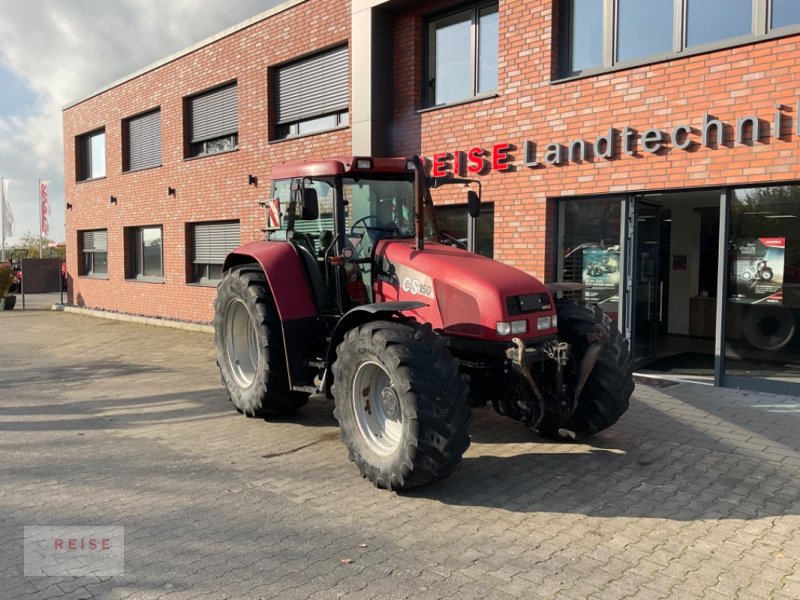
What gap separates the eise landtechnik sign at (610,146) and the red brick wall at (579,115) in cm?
7

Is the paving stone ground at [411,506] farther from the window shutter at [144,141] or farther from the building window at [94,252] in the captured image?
the building window at [94,252]

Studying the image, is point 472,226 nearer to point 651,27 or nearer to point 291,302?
point 651,27

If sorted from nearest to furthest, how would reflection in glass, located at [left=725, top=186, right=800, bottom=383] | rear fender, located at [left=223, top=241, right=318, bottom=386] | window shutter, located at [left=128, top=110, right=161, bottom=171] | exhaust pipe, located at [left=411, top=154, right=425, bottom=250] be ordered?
exhaust pipe, located at [left=411, top=154, right=425, bottom=250] → rear fender, located at [left=223, top=241, right=318, bottom=386] → reflection in glass, located at [left=725, top=186, right=800, bottom=383] → window shutter, located at [left=128, top=110, right=161, bottom=171]

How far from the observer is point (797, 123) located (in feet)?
21.4

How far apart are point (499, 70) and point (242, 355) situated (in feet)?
17.5

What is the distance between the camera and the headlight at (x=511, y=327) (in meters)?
4.50

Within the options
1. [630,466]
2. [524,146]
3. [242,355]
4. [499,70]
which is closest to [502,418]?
[630,466]

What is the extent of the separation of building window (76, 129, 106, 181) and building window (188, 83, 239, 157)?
16.9 ft

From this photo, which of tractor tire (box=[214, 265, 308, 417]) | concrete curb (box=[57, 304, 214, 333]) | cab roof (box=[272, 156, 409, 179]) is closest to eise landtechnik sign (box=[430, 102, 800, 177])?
cab roof (box=[272, 156, 409, 179])

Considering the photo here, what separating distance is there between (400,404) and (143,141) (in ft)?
47.7

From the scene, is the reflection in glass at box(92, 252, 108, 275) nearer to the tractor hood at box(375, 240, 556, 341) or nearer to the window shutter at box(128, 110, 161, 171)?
the window shutter at box(128, 110, 161, 171)

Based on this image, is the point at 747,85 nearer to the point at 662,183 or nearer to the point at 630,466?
the point at 662,183

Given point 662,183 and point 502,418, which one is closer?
point 502,418

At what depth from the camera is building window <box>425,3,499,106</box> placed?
931cm
